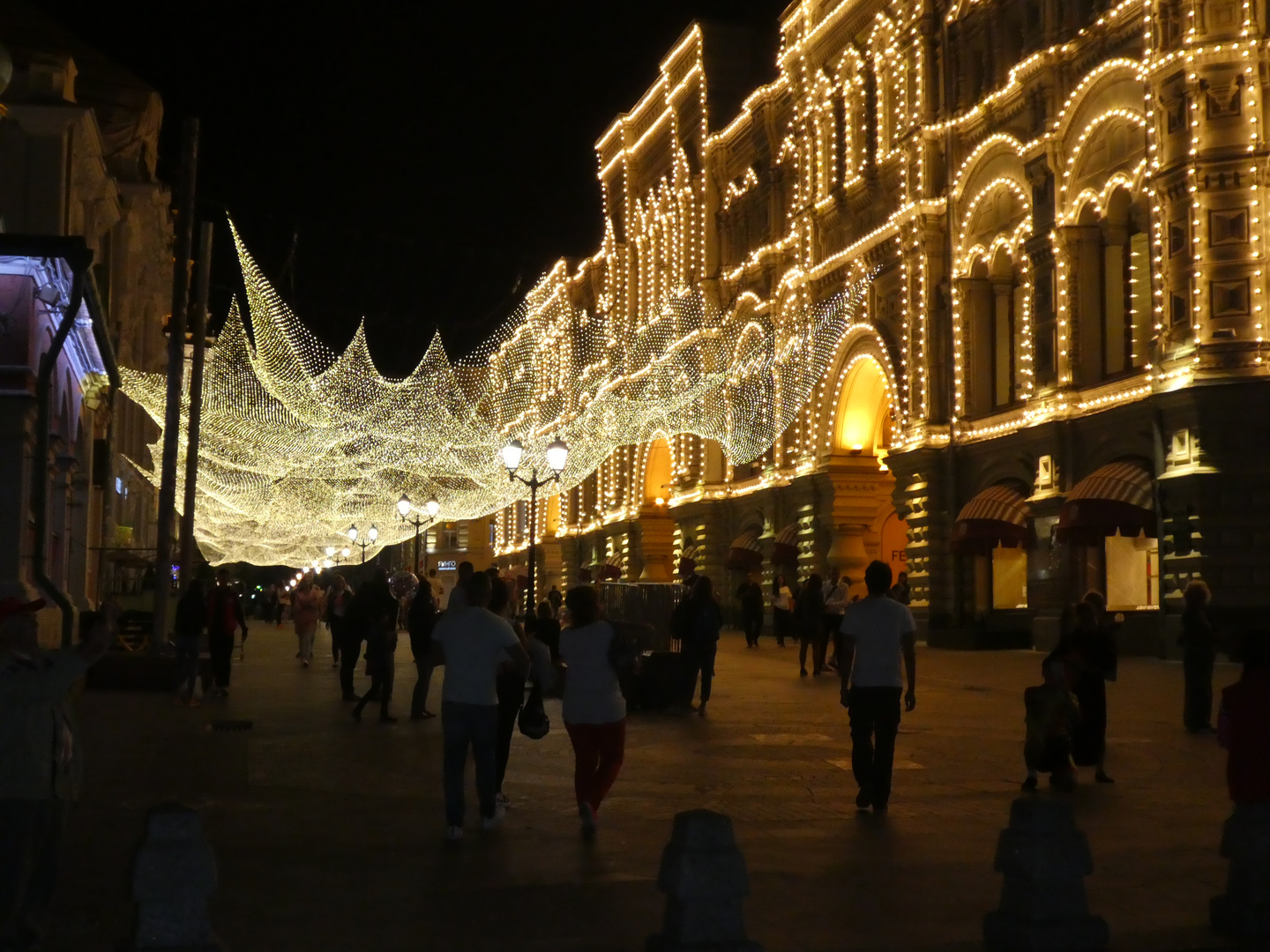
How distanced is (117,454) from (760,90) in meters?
22.9

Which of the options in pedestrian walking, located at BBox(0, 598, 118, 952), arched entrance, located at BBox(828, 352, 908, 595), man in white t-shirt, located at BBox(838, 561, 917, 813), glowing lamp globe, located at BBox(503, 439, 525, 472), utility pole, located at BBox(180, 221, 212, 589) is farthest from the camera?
arched entrance, located at BBox(828, 352, 908, 595)

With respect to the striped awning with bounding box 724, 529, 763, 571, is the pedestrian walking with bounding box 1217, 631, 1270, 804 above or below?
below

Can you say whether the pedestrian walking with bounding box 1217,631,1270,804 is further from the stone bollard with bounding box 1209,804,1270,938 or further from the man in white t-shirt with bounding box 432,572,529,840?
the man in white t-shirt with bounding box 432,572,529,840

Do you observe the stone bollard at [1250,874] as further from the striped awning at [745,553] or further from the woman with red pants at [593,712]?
the striped awning at [745,553]

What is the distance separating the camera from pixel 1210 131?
27.9 m

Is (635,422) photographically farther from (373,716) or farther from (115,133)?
(373,716)

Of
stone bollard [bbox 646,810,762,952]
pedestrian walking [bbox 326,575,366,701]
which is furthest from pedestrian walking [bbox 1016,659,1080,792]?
pedestrian walking [bbox 326,575,366,701]

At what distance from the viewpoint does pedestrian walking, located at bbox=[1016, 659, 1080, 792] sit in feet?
37.4

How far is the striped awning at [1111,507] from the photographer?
29.8 meters

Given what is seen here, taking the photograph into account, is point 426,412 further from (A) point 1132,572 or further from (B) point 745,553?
(B) point 745,553

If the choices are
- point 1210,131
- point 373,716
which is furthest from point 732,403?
point 373,716

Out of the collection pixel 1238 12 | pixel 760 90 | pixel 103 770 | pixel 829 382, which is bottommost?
pixel 103 770

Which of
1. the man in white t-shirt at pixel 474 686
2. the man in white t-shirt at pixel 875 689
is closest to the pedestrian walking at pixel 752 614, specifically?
the man in white t-shirt at pixel 875 689

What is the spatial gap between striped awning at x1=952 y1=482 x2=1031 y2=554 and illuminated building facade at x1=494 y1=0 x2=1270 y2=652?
60 millimetres
